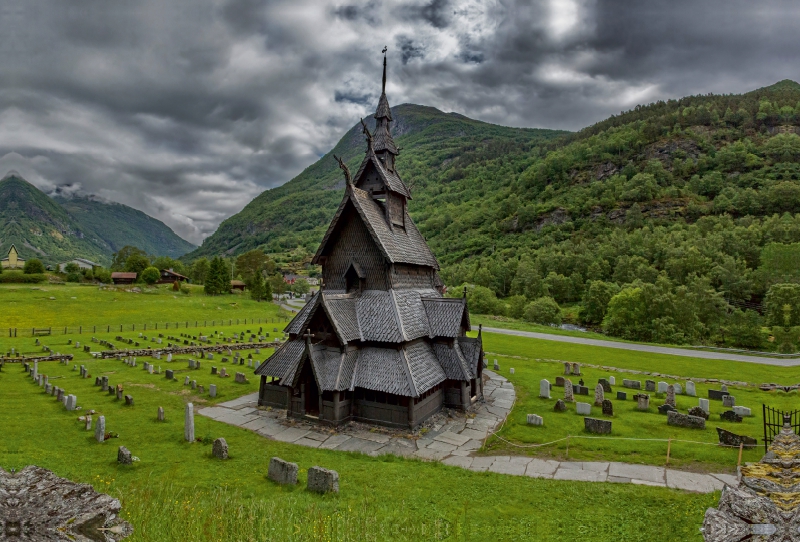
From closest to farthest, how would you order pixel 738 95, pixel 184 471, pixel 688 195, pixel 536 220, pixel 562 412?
pixel 184 471, pixel 562 412, pixel 688 195, pixel 536 220, pixel 738 95

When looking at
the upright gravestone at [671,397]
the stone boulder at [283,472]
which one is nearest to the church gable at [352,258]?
the stone boulder at [283,472]

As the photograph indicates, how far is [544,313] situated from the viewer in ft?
210

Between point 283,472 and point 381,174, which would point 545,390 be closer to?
point 381,174

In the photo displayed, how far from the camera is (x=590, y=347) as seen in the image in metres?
39.8

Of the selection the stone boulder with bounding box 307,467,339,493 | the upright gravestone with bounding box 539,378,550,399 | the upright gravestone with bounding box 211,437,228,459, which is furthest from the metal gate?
the upright gravestone with bounding box 211,437,228,459

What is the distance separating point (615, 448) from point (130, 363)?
31390 mm

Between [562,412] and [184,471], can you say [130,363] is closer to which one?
[184,471]

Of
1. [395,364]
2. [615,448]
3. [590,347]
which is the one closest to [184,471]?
[395,364]

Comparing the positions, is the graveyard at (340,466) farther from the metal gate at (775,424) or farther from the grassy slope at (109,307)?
the grassy slope at (109,307)

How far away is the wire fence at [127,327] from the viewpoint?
1649 inches

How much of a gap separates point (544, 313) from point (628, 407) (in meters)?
44.8

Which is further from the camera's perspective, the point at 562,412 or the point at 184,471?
the point at 562,412

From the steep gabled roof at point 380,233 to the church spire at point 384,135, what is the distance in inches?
124

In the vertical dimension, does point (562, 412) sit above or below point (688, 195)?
below
